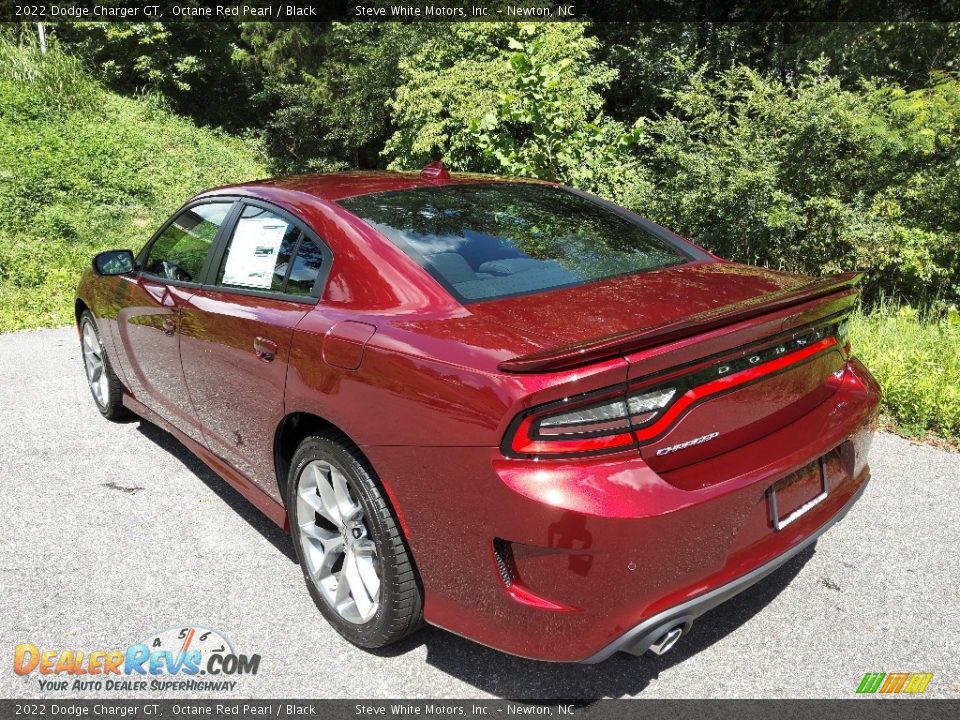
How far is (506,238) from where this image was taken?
111 inches

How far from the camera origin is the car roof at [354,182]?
10.2 feet

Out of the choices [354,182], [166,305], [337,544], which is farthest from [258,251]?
[337,544]

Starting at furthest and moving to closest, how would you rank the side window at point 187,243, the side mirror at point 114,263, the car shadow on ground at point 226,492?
the side mirror at point 114,263 < the side window at point 187,243 < the car shadow on ground at point 226,492

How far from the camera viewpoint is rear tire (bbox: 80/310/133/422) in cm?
476

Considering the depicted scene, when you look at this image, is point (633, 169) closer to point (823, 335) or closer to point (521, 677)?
point (823, 335)

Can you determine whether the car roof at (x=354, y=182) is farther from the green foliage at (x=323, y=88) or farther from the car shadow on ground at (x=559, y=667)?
the green foliage at (x=323, y=88)

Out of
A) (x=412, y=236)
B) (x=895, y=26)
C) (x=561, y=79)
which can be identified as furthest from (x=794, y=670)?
(x=895, y=26)

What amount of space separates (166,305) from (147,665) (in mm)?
1724

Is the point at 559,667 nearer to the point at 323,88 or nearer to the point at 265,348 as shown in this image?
the point at 265,348

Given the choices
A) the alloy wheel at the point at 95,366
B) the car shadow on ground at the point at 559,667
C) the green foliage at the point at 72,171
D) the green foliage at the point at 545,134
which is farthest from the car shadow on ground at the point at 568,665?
the green foliage at the point at 72,171

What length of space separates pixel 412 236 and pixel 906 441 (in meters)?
3.21

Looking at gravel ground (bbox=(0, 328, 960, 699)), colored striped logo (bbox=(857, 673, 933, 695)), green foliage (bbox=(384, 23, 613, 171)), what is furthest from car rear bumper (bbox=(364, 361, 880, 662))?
green foliage (bbox=(384, 23, 613, 171))

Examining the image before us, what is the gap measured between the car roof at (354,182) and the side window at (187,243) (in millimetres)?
141

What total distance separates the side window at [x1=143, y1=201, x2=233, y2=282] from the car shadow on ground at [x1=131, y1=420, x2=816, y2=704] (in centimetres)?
202
